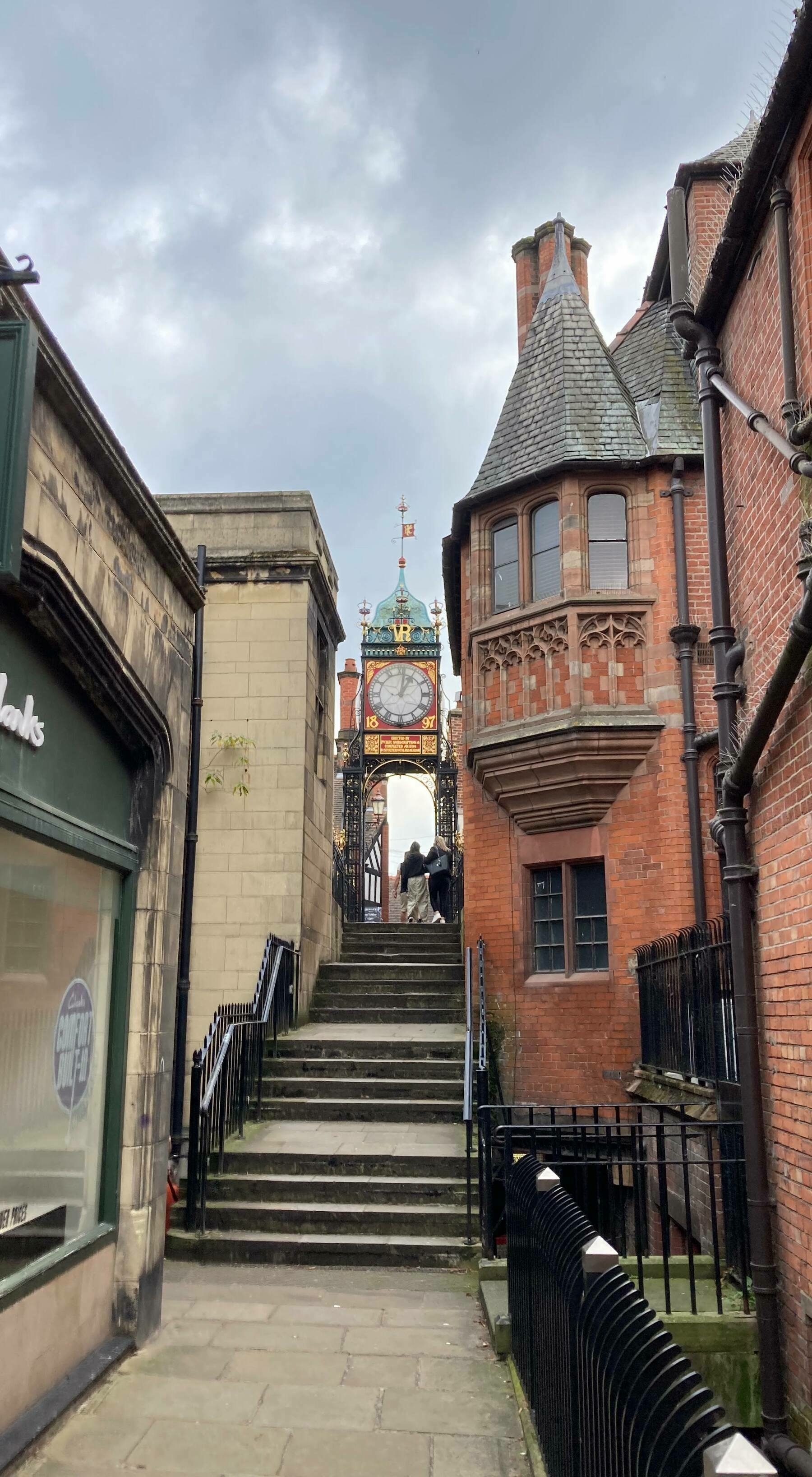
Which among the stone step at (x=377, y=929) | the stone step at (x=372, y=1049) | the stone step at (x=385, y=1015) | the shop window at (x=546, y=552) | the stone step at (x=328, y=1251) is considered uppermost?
the shop window at (x=546, y=552)

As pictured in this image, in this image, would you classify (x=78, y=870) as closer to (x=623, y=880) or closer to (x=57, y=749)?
(x=57, y=749)

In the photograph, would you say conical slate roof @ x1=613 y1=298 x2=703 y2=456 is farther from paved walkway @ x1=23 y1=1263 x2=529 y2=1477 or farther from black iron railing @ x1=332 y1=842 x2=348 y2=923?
paved walkway @ x1=23 y1=1263 x2=529 y2=1477

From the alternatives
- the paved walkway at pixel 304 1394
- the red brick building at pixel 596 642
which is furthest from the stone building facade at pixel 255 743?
the paved walkway at pixel 304 1394

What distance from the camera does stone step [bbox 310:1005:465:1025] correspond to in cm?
1238

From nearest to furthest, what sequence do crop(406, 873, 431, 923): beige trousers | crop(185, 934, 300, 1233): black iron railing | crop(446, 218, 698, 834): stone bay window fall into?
crop(185, 934, 300, 1233): black iron railing < crop(446, 218, 698, 834): stone bay window < crop(406, 873, 431, 923): beige trousers

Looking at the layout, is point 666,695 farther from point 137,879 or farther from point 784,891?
point 137,879

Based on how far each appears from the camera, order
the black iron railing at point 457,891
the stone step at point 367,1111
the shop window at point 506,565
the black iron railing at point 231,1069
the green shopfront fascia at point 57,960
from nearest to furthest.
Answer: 1. the green shopfront fascia at point 57,960
2. the black iron railing at point 231,1069
3. the stone step at point 367,1111
4. the shop window at point 506,565
5. the black iron railing at point 457,891

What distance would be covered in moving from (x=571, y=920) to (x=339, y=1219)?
15.6 ft

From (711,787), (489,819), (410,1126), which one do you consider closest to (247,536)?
(489,819)

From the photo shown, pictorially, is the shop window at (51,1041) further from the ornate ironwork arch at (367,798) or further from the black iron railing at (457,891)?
the ornate ironwork arch at (367,798)

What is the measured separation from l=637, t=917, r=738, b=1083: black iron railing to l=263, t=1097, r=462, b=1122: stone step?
6.30ft

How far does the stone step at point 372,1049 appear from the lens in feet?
35.2

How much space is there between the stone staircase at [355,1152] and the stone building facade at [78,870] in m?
1.99

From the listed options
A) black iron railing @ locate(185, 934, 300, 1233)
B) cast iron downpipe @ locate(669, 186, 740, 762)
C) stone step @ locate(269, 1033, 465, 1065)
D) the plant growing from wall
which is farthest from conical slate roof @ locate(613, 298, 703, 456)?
black iron railing @ locate(185, 934, 300, 1233)
